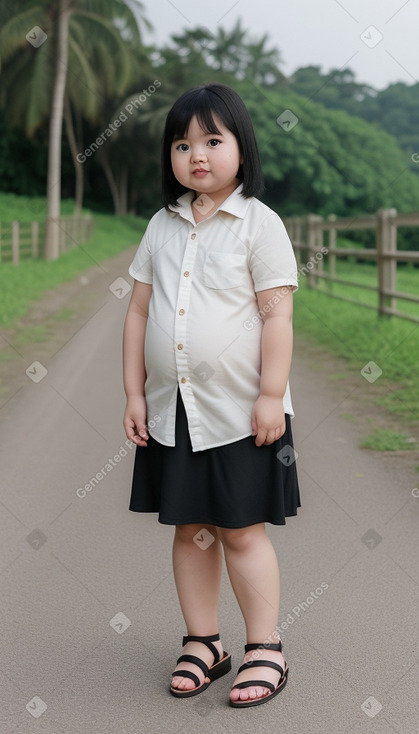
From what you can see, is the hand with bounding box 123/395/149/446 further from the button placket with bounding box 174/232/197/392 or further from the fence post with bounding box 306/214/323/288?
the fence post with bounding box 306/214/323/288

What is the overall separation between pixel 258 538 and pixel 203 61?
1863 inches

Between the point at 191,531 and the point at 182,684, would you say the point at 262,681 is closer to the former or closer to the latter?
the point at 182,684

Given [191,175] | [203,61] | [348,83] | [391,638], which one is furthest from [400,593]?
[348,83]

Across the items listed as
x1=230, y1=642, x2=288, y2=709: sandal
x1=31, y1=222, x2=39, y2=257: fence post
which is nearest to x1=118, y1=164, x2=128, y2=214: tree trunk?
x1=31, y1=222, x2=39, y2=257: fence post

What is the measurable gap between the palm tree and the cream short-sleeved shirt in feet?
63.4

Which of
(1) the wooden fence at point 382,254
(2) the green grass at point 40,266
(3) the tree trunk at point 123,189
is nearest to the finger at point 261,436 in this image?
(1) the wooden fence at point 382,254

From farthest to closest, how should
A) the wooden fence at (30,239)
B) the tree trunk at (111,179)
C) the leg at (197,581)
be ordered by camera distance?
the tree trunk at (111,179)
the wooden fence at (30,239)
the leg at (197,581)

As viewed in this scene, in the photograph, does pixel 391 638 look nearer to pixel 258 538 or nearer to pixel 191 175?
pixel 258 538

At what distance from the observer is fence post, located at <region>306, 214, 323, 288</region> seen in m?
14.7

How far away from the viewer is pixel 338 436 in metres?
5.68

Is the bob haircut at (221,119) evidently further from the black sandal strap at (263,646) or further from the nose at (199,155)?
the black sandal strap at (263,646)

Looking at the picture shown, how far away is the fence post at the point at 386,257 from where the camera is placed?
9.78m

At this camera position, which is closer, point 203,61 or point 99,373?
point 99,373

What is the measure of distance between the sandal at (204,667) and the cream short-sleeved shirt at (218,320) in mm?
621
